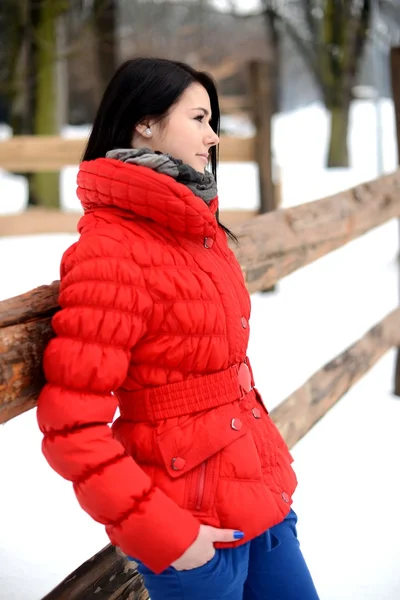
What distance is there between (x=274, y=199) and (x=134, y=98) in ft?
16.4

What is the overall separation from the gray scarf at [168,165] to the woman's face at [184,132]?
4 centimetres

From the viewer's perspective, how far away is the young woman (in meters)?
1.30

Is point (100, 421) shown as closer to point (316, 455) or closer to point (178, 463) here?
point (178, 463)

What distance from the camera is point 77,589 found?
1798mm

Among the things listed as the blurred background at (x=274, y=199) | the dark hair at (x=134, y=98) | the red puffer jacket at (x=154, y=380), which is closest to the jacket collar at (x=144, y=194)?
the red puffer jacket at (x=154, y=380)

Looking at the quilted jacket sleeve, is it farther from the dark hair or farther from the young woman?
the dark hair

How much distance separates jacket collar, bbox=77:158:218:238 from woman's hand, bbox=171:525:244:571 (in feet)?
1.79

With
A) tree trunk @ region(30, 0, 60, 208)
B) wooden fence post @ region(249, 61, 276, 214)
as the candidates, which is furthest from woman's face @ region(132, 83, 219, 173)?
tree trunk @ region(30, 0, 60, 208)

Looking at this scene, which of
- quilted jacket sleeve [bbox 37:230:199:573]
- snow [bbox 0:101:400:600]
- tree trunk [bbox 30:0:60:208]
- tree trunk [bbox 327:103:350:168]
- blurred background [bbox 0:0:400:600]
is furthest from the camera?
tree trunk [bbox 327:103:350:168]

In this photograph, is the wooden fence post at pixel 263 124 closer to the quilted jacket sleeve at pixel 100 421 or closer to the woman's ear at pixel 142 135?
the woman's ear at pixel 142 135

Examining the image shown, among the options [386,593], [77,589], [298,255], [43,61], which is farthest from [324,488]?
[43,61]

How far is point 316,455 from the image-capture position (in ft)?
11.3

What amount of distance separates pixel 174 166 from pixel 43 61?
912cm

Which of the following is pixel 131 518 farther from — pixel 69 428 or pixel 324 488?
pixel 324 488
